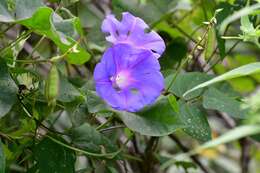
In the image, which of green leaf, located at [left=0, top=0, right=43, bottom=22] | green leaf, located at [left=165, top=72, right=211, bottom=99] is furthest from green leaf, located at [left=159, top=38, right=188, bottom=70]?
green leaf, located at [left=0, top=0, right=43, bottom=22]

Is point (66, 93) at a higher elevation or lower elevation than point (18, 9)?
lower

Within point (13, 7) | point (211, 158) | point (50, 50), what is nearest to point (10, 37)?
point (50, 50)

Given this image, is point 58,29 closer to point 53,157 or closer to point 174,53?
point 53,157

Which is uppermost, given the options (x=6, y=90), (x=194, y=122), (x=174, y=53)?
(x=6, y=90)

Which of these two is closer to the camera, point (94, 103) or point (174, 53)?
point (94, 103)

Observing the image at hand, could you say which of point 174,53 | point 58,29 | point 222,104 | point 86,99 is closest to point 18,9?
point 58,29

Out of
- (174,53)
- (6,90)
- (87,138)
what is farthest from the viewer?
(174,53)

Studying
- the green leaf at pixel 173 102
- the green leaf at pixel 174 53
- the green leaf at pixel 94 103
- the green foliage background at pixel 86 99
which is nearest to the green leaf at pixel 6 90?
the green foliage background at pixel 86 99
